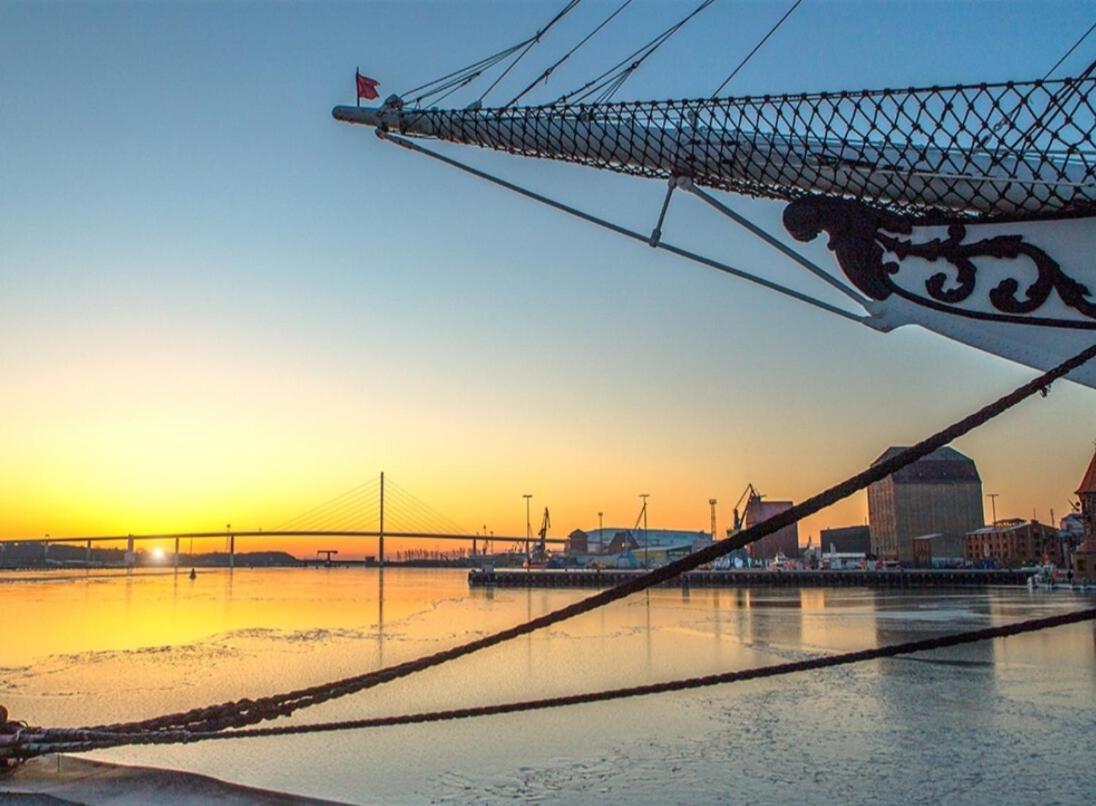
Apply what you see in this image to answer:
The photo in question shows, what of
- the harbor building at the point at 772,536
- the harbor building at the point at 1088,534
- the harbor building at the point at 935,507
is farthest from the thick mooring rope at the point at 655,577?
the harbor building at the point at 772,536

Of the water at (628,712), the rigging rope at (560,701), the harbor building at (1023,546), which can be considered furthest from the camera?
the harbor building at (1023,546)

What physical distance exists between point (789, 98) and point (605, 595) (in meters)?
2.09

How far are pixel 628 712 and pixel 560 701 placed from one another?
26.2ft

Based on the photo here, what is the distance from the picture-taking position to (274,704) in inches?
156

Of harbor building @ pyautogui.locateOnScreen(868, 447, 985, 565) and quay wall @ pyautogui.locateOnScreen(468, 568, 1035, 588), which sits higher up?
harbor building @ pyautogui.locateOnScreen(868, 447, 985, 565)

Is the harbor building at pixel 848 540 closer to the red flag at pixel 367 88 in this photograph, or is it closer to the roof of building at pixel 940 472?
the roof of building at pixel 940 472

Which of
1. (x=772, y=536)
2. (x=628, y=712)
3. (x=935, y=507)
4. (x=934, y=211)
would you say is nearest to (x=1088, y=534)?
(x=935, y=507)

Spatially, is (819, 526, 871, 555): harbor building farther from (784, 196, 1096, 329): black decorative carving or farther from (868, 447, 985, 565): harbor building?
(784, 196, 1096, 329): black decorative carving

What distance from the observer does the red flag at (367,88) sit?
4.84m

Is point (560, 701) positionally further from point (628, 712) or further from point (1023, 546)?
point (1023, 546)

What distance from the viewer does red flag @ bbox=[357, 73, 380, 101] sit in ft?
15.9

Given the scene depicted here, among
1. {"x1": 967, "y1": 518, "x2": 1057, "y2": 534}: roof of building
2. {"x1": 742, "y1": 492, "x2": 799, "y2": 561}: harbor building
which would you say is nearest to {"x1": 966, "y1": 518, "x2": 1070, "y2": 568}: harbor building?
{"x1": 967, "y1": 518, "x2": 1057, "y2": 534}: roof of building

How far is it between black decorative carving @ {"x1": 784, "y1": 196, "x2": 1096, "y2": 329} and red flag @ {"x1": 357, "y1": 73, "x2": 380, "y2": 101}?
2.58 m

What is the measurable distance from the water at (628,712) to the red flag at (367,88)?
520 centimetres
